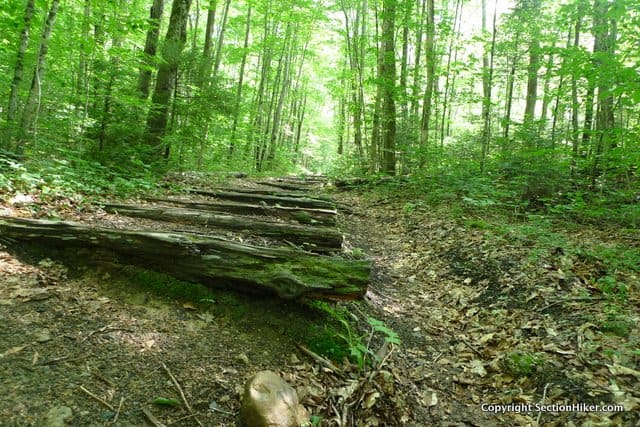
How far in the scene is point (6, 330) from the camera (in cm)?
237

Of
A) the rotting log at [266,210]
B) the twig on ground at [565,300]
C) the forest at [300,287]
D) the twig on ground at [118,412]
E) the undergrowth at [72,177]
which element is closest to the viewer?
the twig on ground at [118,412]

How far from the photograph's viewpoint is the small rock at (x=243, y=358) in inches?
106

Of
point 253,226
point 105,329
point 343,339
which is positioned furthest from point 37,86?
point 343,339

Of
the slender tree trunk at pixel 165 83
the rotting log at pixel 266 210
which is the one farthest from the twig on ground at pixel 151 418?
the slender tree trunk at pixel 165 83

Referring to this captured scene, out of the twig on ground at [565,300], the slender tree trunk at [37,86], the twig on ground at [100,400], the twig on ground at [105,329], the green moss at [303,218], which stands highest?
the slender tree trunk at [37,86]

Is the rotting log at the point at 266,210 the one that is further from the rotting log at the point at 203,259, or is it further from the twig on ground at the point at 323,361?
the twig on ground at the point at 323,361

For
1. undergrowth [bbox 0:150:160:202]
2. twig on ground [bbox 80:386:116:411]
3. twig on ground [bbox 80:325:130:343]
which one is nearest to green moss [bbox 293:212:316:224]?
undergrowth [bbox 0:150:160:202]

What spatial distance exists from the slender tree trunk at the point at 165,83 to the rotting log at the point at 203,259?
5576mm

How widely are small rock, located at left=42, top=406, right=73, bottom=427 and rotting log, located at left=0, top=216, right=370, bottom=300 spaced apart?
1.42m

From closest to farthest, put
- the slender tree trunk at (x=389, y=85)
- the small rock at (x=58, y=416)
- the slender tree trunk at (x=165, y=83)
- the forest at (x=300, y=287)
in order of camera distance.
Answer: the small rock at (x=58, y=416) → the forest at (x=300, y=287) → the slender tree trunk at (x=165, y=83) → the slender tree trunk at (x=389, y=85)

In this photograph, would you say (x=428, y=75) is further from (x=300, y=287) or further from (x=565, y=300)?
(x=300, y=287)

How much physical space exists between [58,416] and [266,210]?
473 centimetres

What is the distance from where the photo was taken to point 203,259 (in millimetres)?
3266

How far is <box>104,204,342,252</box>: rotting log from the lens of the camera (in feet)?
15.5
